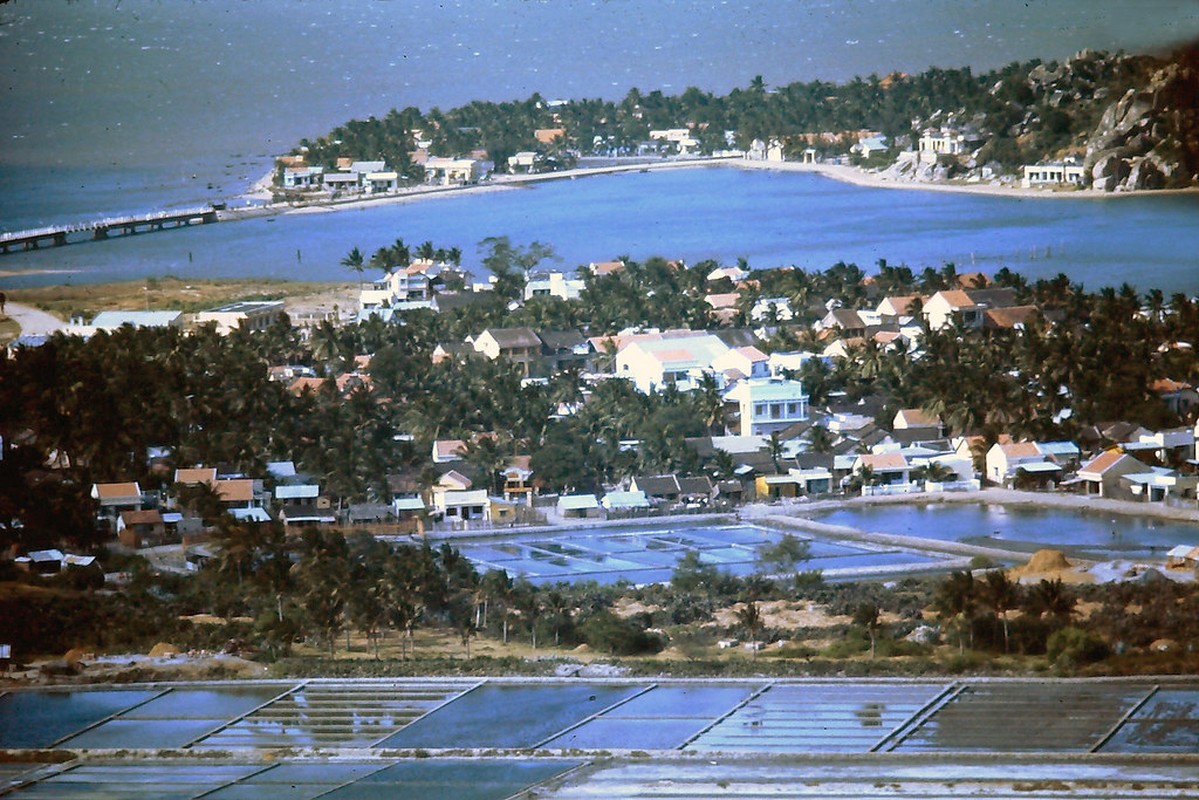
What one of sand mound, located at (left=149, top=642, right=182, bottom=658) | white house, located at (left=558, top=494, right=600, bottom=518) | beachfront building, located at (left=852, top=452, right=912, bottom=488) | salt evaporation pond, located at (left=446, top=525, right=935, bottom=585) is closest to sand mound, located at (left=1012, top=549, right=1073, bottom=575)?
salt evaporation pond, located at (left=446, top=525, right=935, bottom=585)

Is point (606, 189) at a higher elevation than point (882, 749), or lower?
higher

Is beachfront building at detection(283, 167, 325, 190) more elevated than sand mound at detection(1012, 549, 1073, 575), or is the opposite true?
beachfront building at detection(283, 167, 325, 190)

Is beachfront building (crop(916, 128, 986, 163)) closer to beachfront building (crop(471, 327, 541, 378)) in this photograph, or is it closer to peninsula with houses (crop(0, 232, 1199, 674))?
peninsula with houses (crop(0, 232, 1199, 674))

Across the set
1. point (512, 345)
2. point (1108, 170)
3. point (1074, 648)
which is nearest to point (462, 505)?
point (512, 345)

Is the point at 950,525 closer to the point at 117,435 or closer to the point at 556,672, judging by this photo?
the point at 556,672

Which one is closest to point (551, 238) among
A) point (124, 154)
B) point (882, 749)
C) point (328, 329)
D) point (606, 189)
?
point (606, 189)

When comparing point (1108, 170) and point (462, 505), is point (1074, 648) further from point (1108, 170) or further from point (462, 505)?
point (1108, 170)
